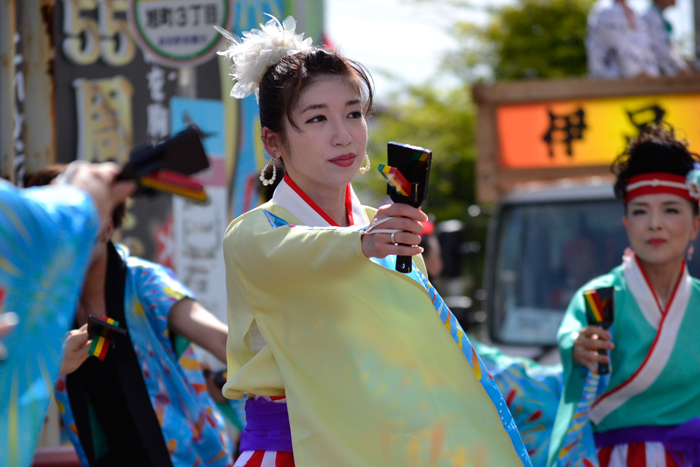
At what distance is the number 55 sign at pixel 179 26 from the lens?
3.85 m

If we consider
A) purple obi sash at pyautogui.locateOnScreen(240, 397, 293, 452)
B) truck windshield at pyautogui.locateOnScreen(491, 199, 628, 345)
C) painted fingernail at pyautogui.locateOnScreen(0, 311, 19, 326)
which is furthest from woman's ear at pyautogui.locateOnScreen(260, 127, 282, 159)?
truck windshield at pyautogui.locateOnScreen(491, 199, 628, 345)

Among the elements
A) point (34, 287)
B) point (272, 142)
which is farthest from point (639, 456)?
point (34, 287)

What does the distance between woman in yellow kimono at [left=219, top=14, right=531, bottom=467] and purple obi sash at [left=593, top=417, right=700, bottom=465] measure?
2.96 feet

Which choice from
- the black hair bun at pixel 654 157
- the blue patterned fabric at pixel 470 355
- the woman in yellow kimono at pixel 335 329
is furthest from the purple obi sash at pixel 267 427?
the black hair bun at pixel 654 157

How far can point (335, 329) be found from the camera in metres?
1.78

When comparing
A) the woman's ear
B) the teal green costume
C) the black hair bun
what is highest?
the woman's ear

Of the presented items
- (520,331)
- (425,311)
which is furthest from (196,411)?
(520,331)

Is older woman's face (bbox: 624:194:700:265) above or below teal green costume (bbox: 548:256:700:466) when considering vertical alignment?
above

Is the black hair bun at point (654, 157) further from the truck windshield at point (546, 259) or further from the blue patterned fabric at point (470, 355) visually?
the truck windshield at point (546, 259)

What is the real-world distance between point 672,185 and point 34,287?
2177 millimetres

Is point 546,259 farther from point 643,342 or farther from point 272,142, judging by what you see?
point 272,142

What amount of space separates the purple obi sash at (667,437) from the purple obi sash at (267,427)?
131cm

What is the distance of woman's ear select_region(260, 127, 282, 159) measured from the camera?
204cm

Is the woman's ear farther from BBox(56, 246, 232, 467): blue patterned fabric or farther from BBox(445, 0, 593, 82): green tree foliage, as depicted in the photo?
BBox(445, 0, 593, 82): green tree foliage
